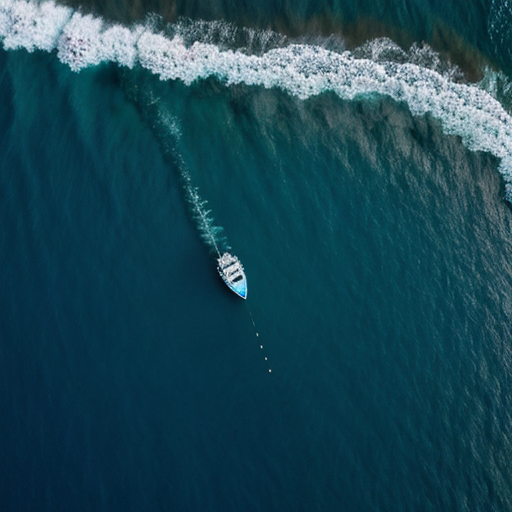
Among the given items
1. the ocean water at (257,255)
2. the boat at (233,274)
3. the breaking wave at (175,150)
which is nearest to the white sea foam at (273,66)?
the ocean water at (257,255)

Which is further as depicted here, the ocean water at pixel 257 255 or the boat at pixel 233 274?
the boat at pixel 233 274

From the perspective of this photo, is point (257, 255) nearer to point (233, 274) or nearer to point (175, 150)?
point (233, 274)

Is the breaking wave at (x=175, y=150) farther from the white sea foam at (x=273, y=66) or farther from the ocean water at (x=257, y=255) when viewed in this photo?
the white sea foam at (x=273, y=66)

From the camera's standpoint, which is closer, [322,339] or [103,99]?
[322,339]

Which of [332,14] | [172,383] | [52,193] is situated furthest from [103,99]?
[172,383]

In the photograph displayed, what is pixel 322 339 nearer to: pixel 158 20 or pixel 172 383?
pixel 172 383

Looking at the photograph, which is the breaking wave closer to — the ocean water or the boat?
the ocean water
